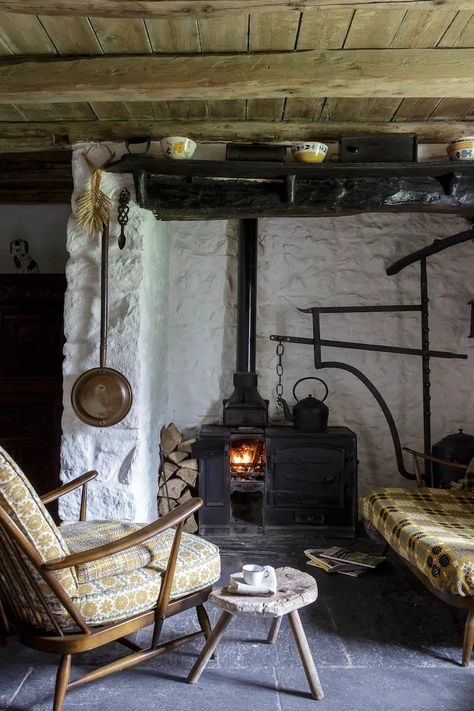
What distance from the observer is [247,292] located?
169 inches

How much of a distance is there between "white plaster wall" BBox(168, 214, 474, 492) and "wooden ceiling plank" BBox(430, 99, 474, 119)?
1035 mm

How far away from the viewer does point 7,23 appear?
8.32 ft

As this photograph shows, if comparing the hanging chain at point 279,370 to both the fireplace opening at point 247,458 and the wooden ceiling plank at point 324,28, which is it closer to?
the fireplace opening at point 247,458

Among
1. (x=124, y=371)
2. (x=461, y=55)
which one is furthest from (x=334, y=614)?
(x=461, y=55)

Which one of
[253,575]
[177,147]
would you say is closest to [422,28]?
[177,147]

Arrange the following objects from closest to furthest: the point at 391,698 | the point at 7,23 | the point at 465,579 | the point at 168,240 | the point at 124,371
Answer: the point at 391,698 → the point at 465,579 → the point at 7,23 → the point at 124,371 → the point at 168,240

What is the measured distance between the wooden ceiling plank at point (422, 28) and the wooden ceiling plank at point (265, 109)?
782mm

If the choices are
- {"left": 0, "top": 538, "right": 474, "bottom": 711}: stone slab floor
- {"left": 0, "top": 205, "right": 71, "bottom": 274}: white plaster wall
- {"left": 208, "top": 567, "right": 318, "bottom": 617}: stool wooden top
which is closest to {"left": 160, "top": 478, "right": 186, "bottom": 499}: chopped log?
{"left": 0, "top": 538, "right": 474, "bottom": 711}: stone slab floor

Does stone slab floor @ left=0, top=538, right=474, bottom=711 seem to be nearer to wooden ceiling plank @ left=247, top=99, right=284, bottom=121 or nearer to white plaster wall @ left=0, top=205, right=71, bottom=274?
wooden ceiling plank @ left=247, top=99, right=284, bottom=121

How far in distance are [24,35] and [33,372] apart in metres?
2.79

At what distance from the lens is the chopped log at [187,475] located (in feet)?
13.4

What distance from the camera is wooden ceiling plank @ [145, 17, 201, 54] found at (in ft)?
8.30

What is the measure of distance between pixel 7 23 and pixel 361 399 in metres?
3.26

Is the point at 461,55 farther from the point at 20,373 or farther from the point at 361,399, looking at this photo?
the point at 20,373
